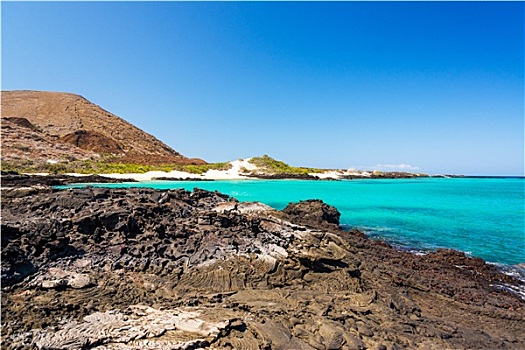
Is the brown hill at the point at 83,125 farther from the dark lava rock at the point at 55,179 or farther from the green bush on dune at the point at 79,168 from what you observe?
the dark lava rock at the point at 55,179

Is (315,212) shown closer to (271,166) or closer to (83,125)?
(271,166)

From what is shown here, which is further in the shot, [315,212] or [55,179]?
[55,179]

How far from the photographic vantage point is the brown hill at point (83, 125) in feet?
216

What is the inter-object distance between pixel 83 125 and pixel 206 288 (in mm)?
86676

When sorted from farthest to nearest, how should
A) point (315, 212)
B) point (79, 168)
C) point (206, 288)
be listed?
point (79, 168)
point (315, 212)
point (206, 288)

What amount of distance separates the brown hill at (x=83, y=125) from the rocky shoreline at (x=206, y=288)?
2355 inches

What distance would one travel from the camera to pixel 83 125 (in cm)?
7712

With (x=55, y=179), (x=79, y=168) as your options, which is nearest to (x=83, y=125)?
(x=79, y=168)

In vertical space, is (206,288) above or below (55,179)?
below

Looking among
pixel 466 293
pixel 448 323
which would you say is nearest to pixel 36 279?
pixel 448 323

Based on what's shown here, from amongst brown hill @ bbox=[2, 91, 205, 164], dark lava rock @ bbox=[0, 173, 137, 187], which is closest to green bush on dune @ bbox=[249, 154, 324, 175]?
brown hill @ bbox=[2, 91, 205, 164]

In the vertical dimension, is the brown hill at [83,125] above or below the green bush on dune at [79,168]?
above

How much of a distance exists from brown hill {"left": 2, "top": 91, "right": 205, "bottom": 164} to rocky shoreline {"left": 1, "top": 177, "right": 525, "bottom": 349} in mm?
59807

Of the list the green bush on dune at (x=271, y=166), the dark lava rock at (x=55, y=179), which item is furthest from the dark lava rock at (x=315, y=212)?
the green bush on dune at (x=271, y=166)
